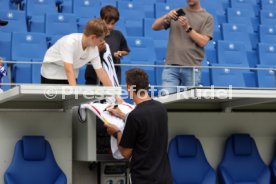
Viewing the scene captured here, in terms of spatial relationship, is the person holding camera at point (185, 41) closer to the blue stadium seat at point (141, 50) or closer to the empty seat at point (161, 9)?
the blue stadium seat at point (141, 50)

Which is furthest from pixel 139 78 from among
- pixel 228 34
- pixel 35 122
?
pixel 228 34

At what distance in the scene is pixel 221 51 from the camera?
23.8 ft

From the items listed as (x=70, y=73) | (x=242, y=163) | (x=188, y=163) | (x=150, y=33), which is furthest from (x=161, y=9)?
(x=70, y=73)

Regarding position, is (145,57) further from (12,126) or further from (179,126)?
(12,126)

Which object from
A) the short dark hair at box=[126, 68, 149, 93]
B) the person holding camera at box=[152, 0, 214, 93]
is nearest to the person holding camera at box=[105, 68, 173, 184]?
the short dark hair at box=[126, 68, 149, 93]

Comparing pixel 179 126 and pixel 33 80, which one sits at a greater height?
pixel 33 80

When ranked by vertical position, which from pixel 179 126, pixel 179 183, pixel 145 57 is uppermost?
pixel 145 57

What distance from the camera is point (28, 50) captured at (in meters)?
6.29

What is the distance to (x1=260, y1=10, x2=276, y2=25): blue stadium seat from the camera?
8883 millimetres

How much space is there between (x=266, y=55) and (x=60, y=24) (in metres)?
2.99

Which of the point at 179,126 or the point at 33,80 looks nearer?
the point at 179,126

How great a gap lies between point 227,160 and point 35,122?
1.69m

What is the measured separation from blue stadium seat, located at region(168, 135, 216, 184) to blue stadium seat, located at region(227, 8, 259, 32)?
4400 millimetres

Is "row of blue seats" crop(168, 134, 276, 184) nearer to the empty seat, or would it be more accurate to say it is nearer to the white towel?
the white towel
